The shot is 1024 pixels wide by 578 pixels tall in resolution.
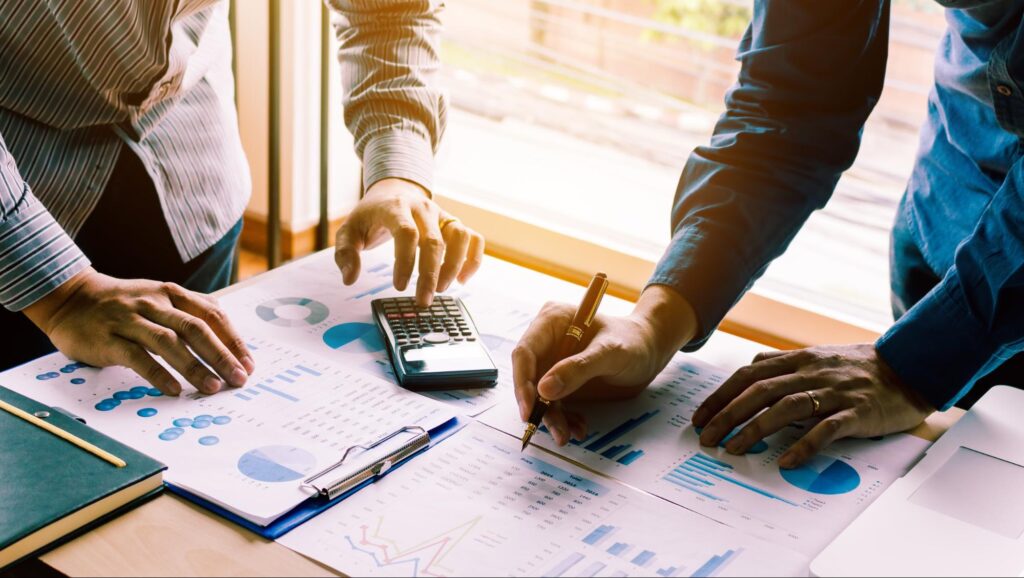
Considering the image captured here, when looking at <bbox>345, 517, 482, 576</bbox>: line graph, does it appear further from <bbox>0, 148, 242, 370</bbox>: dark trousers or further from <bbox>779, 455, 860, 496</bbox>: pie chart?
<bbox>0, 148, 242, 370</bbox>: dark trousers

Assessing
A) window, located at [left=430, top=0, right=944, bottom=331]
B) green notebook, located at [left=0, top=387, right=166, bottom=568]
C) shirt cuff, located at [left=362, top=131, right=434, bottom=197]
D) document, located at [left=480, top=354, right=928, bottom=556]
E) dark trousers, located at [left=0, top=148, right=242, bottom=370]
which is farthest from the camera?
window, located at [left=430, top=0, right=944, bottom=331]

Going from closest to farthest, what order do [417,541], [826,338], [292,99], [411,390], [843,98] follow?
[417,541] < [411,390] < [843,98] < [826,338] < [292,99]


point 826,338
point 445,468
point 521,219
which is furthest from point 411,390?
point 521,219

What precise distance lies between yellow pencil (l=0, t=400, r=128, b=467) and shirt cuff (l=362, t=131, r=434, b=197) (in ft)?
1.78

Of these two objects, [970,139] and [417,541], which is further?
[970,139]

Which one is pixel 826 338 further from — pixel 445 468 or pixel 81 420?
pixel 81 420

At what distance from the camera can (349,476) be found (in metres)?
0.72

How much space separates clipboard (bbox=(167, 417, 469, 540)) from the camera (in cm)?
68

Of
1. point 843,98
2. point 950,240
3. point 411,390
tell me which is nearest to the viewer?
point 411,390

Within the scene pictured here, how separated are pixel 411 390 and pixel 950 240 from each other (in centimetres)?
74

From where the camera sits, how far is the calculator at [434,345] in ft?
2.95

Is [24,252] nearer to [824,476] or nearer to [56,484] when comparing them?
[56,484]

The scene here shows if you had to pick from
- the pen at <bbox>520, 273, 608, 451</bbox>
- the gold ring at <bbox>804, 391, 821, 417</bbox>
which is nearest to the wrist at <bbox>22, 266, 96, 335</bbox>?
the pen at <bbox>520, 273, 608, 451</bbox>

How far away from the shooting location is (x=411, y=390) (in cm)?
89
